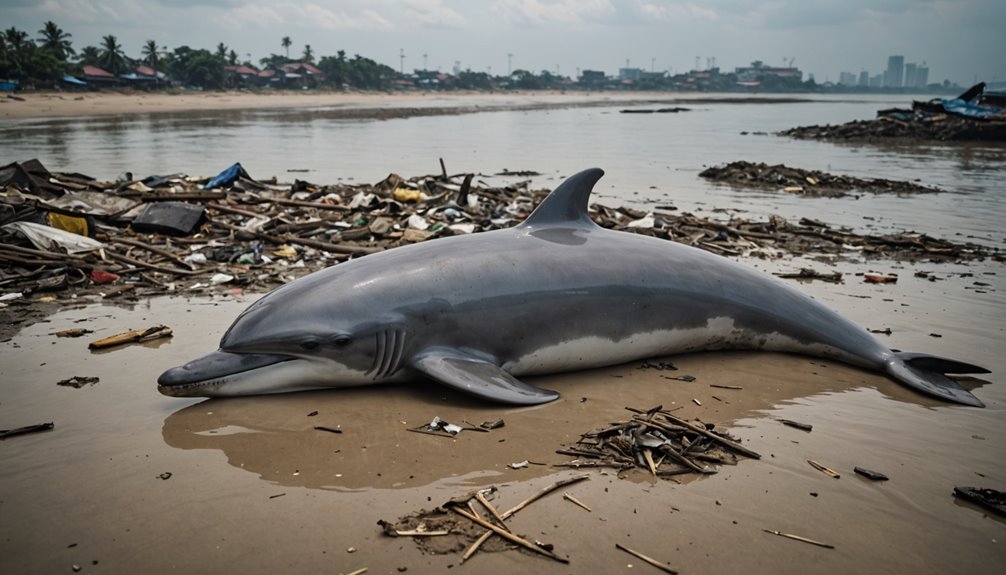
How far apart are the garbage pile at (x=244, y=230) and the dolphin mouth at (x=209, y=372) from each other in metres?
3.52

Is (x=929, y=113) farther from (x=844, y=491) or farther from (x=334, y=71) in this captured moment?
(x=334, y=71)

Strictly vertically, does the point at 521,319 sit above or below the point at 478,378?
above

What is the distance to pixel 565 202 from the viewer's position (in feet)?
20.8

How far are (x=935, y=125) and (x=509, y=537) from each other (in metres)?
45.9

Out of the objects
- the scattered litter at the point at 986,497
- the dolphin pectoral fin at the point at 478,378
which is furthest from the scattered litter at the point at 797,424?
the dolphin pectoral fin at the point at 478,378

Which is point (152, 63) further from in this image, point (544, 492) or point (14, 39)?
point (544, 492)

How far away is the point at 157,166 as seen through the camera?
2080cm

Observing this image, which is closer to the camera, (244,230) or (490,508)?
(490,508)

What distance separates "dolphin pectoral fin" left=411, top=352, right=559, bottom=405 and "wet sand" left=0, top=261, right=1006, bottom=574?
0.42ft

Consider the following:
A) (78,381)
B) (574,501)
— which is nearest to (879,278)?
(574,501)

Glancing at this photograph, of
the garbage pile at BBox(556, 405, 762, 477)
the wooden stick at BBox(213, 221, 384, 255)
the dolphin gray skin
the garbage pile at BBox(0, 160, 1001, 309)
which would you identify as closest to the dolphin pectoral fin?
the dolphin gray skin

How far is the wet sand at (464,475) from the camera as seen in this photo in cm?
334

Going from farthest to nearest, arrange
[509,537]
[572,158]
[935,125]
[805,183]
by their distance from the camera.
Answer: [935,125], [572,158], [805,183], [509,537]

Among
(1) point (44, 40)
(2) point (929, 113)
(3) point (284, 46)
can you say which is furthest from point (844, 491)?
(3) point (284, 46)
